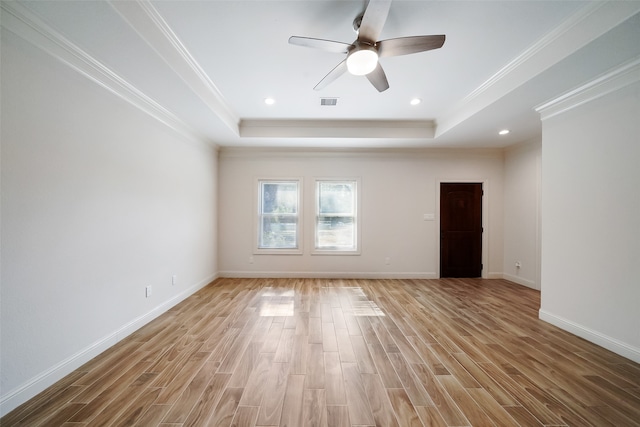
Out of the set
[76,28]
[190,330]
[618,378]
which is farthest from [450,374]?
[76,28]

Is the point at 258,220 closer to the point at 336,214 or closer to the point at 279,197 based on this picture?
the point at 279,197

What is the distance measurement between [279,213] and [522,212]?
473 centimetres

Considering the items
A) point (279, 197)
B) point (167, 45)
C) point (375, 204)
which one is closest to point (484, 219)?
point (375, 204)

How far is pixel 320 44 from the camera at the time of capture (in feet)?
6.15

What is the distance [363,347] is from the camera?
2320 millimetres

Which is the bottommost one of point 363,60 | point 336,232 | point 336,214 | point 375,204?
point 336,232

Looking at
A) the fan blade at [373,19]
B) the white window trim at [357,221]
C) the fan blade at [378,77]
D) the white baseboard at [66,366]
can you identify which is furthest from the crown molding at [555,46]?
the white baseboard at [66,366]

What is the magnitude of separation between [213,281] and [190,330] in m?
2.05

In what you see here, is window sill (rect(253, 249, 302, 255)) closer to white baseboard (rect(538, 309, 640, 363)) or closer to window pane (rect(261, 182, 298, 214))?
window pane (rect(261, 182, 298, 214))

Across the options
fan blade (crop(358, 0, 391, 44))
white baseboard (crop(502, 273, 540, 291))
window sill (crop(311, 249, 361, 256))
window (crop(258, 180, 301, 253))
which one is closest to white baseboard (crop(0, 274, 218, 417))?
window (crop(258, 180, 301, 253))

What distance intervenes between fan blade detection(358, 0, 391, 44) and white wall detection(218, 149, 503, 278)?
3.09 m

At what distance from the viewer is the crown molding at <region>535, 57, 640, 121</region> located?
6.95 feet

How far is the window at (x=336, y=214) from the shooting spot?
5.04m

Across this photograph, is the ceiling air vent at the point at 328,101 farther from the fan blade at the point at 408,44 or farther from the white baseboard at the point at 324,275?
the white baseboard at the point at 324,275
